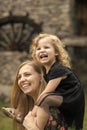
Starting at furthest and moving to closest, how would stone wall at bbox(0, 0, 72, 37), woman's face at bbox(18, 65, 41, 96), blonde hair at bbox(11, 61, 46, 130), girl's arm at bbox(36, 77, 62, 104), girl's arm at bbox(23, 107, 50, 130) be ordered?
stone wall at bbox(0, 0, 72, 37), blonde hair at bbox(11, 61, 46, 130), woman's face at bbox(18, 65, 41, 96), girl's arm at bbox(36, 77, 62, 104), girl's arm at bbox(23, 107, 50, 130)

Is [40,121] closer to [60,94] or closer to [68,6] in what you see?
[60,94]

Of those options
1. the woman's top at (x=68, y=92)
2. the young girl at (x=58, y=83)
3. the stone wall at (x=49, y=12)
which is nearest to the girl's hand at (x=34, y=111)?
the young girl at (x=58, y=83)

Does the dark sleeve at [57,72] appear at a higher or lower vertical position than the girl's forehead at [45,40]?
lower

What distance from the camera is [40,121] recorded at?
10.1 ft

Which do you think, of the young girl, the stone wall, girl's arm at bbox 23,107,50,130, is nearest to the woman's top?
the young girl

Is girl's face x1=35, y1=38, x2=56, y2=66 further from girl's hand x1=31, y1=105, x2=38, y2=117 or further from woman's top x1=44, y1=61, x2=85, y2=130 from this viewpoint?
girl's hand x1=31, y1=105, x2=38, y2=117

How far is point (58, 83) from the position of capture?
3.23 meters

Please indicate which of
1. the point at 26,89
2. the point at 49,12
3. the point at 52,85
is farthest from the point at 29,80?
the point at 49,12

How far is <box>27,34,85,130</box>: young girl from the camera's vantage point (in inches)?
125

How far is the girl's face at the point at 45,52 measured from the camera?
3.36m

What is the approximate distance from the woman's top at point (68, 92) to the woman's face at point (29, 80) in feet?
0.24

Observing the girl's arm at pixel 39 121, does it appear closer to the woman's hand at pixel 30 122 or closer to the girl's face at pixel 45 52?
the woman's hand at pixel 30 122

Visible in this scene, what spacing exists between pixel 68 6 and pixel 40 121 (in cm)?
786

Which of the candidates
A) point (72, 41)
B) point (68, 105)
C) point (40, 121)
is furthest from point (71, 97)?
point (72, 41)
